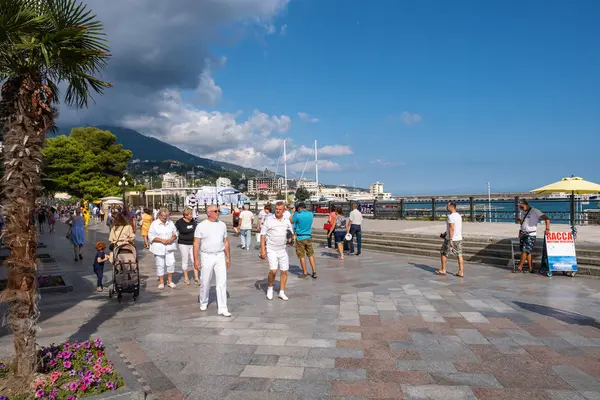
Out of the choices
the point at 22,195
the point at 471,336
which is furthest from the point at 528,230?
the point at 22,195

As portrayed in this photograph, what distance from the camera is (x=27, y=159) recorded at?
10.5 ft

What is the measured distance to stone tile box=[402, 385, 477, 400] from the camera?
3.64 m

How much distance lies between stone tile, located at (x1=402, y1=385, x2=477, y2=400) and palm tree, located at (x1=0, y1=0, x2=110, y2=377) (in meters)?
3.23

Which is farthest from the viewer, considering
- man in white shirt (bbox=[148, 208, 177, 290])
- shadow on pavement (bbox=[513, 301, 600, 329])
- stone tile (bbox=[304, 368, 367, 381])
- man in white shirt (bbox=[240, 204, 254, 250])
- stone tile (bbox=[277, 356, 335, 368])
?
man in white shirt (bbox=[240, 204, 254, 250])

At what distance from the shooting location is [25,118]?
324 centimetres

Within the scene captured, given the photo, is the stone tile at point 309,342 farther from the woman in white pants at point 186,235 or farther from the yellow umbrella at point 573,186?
the yellow umbrella at point 573,186

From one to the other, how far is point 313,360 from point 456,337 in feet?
6.41

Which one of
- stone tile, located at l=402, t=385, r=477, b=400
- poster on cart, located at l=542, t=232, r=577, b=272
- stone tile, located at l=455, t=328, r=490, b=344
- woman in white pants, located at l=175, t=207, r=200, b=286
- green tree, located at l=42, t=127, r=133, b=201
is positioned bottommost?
stone tile, located at l=402, t=385, r=477, b=400

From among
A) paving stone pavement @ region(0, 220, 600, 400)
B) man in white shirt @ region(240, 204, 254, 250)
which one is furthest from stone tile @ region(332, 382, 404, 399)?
man in white shirt @ region(240, 204, 254, 250)

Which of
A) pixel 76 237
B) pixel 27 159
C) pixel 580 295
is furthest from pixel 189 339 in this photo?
pixel 76 237

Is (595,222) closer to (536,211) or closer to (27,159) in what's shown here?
(536,211)

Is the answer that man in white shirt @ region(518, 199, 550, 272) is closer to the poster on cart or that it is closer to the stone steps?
the poster on cart

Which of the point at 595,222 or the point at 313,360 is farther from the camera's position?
the point at 595,222

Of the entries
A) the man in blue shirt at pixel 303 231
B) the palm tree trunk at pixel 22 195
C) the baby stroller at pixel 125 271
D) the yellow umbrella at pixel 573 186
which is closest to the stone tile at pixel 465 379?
the palm tree trunk at pixel 22 195
